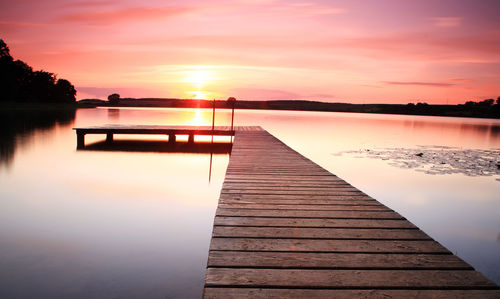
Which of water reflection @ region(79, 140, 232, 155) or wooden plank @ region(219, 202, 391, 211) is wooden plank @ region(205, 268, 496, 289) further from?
water reflection @ region(79, 140, 232, 155)

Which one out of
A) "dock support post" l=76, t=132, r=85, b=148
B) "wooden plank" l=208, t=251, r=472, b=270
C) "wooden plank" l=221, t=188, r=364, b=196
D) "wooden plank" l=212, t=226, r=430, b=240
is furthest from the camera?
"dock support post" l=76, t=132, r=85, b=148

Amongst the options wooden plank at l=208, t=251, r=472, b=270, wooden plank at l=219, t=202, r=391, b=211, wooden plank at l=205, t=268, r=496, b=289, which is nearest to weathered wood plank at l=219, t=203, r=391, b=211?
wooden plank at l=219, t=202, r=391, b=211

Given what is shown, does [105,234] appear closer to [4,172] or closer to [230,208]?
[230,208]

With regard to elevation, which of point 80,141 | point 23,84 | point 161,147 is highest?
point 23,84

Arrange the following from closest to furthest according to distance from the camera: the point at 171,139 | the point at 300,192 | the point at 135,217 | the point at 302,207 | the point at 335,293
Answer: the point at 335,293 < the point at 302,207 < the point at 300,192 < the point at 135,217 < the point at 171,139

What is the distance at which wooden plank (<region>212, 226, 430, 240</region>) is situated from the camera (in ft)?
9.23

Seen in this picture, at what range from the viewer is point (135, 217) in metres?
5.76

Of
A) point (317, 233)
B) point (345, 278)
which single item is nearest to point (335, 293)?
point (345, 278)

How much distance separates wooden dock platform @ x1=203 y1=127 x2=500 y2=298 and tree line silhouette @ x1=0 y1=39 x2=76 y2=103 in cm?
5496

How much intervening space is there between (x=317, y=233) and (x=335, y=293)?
0.96m

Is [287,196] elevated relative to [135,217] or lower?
elevated

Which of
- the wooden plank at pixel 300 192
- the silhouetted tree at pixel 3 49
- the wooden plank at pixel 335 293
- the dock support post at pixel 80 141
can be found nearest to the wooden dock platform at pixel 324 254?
the wooden plank at pixel 335 293

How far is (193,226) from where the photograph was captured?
557 cm

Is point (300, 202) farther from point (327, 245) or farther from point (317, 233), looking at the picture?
point (327, 245)
